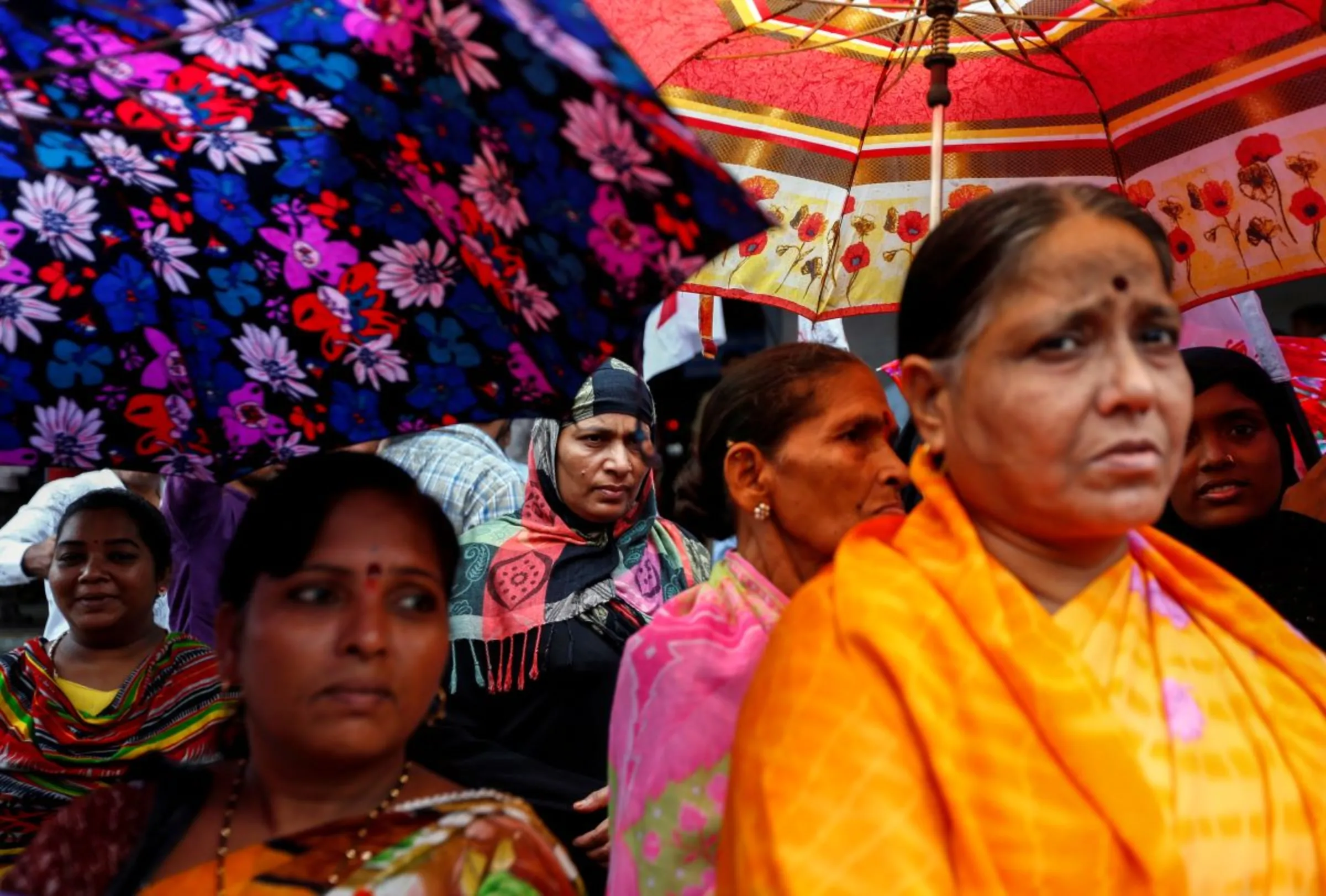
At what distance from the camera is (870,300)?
12.3ft

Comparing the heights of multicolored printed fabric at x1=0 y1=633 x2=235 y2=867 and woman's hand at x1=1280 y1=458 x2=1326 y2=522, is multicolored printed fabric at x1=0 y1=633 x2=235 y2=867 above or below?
below

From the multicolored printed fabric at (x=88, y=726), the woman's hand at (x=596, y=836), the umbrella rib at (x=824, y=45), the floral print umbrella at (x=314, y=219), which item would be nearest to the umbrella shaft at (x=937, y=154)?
the umbrella rib at (x=824, y=45)

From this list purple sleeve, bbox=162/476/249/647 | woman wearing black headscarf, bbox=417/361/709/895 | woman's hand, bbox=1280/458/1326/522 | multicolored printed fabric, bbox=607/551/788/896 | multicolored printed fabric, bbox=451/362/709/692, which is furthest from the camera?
purple sleeve, bbox=162/476/249/647

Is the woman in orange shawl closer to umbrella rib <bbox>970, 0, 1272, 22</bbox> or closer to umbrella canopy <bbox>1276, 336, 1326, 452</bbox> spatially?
umbrella rib <bbox>970, 0, 1272, 22</bbox>

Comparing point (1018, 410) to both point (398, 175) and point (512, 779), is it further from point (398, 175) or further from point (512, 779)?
point (512, 779)

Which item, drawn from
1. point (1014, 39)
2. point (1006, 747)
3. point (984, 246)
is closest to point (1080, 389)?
point (984, 246)

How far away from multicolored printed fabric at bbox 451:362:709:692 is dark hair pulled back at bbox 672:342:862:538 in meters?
0.97

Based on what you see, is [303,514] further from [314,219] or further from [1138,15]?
[1138,15]

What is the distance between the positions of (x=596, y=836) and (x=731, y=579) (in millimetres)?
994

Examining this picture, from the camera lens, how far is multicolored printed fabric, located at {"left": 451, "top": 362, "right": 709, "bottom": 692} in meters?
3.62

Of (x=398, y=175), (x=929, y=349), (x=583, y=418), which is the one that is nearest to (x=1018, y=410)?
(x=929, y=349)

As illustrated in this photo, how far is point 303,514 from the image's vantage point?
1948 mm

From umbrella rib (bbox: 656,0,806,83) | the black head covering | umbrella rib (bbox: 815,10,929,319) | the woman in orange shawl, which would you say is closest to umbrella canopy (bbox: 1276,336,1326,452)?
the black head covering

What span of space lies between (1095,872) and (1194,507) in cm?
194
